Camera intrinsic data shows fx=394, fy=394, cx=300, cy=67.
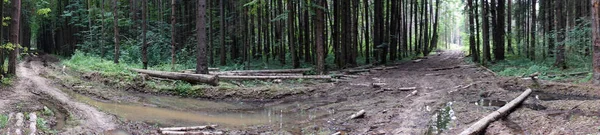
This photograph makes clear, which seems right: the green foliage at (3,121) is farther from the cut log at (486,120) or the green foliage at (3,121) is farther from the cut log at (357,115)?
the cut log at (486,120)

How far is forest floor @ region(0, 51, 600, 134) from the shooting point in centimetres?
779

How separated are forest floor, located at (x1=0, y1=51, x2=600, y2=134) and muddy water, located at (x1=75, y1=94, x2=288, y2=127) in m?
0.03

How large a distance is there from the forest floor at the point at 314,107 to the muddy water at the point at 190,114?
26 millimetres

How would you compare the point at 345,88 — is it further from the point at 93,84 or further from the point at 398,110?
the point at 93,84

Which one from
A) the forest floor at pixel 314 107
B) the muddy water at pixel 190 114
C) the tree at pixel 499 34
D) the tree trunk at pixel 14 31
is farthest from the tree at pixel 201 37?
the tree at pixel 499 34

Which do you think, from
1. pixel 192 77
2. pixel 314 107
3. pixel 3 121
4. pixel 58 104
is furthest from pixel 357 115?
pixel 58 104

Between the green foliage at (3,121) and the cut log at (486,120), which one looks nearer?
the cut log at (486,120)

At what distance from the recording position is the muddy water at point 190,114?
9.73m

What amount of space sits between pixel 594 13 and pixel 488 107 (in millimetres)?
5191

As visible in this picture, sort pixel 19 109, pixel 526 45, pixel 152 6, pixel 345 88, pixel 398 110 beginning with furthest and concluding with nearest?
pixel 152 6
pixel 526 45
pixel 345 88
pixel 398 110
pixel 19 109

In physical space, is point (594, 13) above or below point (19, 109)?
above

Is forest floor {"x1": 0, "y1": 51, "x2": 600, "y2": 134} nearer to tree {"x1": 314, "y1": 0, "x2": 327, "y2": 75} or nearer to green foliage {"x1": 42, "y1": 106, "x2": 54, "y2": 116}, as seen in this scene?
green foliage {"x1": 42, "y1": 106, "x2": 54, "y2": 116}

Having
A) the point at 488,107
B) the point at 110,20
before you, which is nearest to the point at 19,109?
the point at 488,107

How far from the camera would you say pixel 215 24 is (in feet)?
95.7
